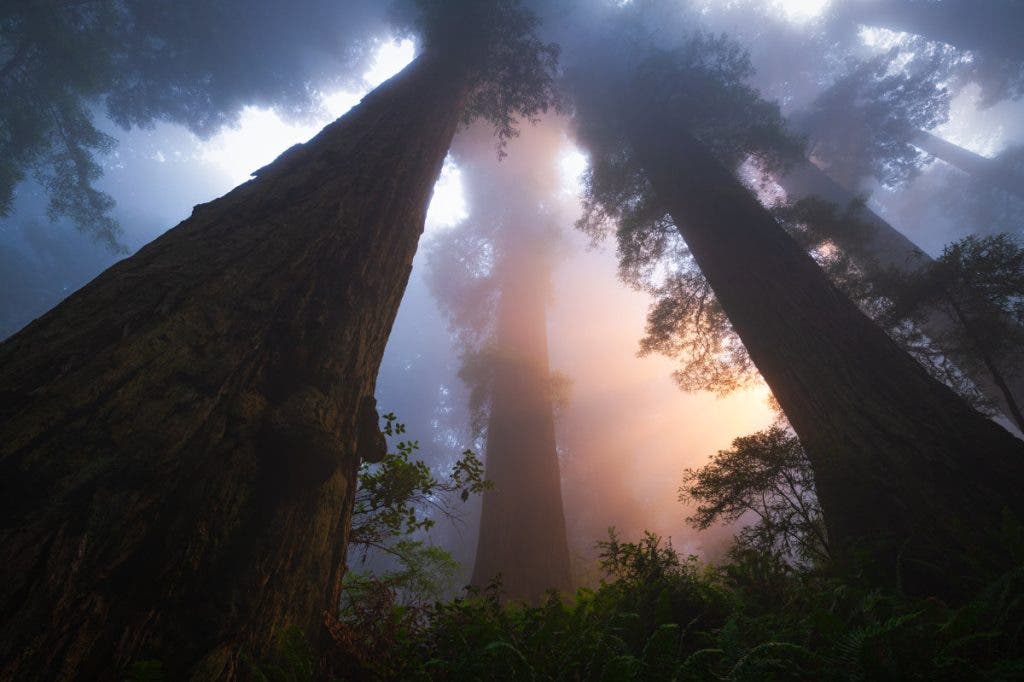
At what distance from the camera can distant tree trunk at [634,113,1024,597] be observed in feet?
8.34

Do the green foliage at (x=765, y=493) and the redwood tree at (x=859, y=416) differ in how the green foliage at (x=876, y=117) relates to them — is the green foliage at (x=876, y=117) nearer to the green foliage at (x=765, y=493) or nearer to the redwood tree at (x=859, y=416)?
the redwood tree at (x=859, y=416)

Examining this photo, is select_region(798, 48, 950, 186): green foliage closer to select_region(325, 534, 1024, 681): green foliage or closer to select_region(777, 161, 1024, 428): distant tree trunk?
select_region(777, 161, 1024, 428): distant tree trunk

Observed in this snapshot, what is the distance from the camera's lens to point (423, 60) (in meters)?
6.36

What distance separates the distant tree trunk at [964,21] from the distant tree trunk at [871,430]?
23.5m

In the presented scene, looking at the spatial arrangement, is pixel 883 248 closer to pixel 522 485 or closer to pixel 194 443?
pixel 522 485

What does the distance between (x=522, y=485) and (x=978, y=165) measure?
37545mm

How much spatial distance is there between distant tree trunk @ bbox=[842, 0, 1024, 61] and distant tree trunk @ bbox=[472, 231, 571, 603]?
2290cm

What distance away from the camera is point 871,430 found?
324 cm

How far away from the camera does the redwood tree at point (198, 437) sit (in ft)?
3.74

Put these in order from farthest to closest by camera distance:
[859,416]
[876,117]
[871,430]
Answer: [876,117]
[859,416]
[871,430]

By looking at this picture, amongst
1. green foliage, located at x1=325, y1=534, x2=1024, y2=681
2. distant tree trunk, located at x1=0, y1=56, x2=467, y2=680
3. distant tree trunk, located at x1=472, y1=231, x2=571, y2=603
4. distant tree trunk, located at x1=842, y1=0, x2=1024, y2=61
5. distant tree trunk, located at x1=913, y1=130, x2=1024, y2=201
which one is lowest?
green foliage, located at x1=325, y1=534, x2=1024, y2=681

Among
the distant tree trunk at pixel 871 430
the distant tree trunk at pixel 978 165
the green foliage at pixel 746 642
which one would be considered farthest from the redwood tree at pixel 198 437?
the distant tree trunk at pixel 978 165

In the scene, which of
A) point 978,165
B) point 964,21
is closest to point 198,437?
point 964,21

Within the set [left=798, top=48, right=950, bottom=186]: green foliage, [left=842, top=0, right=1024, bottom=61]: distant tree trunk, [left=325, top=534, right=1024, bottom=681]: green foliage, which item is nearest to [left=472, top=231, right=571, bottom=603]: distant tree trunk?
[left=325, top=534, right=1024, bottom=681]: green foliage
